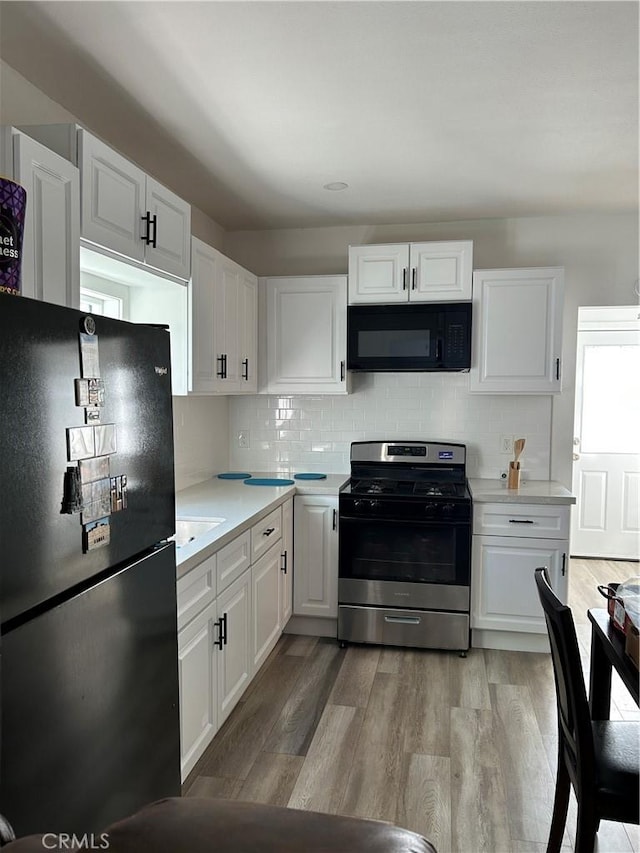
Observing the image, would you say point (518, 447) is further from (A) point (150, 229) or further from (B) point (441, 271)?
(A) point (150, 229)

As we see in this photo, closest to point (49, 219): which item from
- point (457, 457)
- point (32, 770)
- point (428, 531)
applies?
point (32, 770)

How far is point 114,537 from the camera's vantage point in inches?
53.0

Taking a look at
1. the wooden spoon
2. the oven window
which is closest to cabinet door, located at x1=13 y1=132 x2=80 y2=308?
the oven window

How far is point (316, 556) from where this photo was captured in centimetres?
352

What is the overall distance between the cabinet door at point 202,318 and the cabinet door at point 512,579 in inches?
69.7

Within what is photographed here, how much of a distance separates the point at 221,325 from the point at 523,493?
6.40 feet

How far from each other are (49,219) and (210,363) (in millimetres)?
1394

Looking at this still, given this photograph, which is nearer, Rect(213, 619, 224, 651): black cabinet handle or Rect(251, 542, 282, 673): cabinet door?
Rect(213, 619, 224, 651): black cabinet handle

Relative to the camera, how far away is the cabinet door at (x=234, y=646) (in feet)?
7.74

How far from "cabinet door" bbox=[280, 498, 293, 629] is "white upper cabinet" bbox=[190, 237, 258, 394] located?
77 cm

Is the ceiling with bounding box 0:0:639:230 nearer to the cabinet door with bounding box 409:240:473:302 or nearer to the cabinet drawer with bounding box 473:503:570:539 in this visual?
the cabinet door with bounding box 409:240:473:302

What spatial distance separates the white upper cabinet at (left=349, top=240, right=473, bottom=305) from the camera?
3.50 m

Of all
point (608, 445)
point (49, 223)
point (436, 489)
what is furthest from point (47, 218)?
point (608, 445)

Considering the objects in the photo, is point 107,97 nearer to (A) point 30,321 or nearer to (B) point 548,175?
(A) point 30,321
